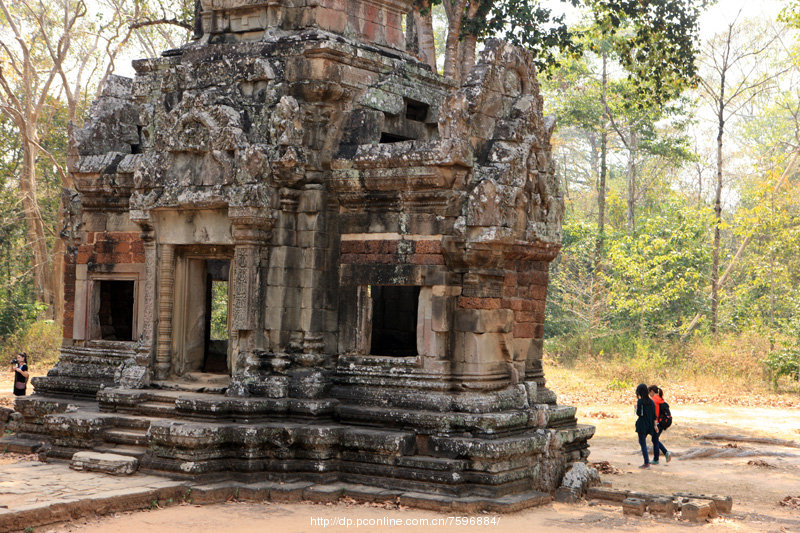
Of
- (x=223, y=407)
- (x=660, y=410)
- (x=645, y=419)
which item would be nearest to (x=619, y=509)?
(x=645, y=419)

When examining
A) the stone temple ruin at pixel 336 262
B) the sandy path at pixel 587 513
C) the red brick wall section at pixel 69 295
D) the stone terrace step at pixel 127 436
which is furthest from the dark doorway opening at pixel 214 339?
the sandy path at pixel 587 513

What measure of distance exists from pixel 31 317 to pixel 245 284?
16.3m

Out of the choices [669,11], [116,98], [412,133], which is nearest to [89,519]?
[412,133]

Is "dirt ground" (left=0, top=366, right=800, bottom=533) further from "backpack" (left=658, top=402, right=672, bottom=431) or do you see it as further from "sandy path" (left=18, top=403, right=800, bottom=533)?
"backpack" (left=658, top=402, right=672, bottom=431)

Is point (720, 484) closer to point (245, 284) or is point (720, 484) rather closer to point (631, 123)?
point (245, 284)

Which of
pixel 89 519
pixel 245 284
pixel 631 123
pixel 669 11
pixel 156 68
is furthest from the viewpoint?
pixel 631 123

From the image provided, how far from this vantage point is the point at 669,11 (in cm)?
1575

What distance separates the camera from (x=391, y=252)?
10.2 meters

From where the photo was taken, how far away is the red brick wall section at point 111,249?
40.1 feet

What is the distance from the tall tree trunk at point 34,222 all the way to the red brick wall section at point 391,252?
1645cm

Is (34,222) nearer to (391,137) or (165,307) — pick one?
(165,307)

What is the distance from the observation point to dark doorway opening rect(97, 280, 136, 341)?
41.6ft

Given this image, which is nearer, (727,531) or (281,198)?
(727,531)

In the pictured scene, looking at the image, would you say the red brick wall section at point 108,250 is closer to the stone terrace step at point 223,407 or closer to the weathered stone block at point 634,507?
the stone terrace step at point 223,407
